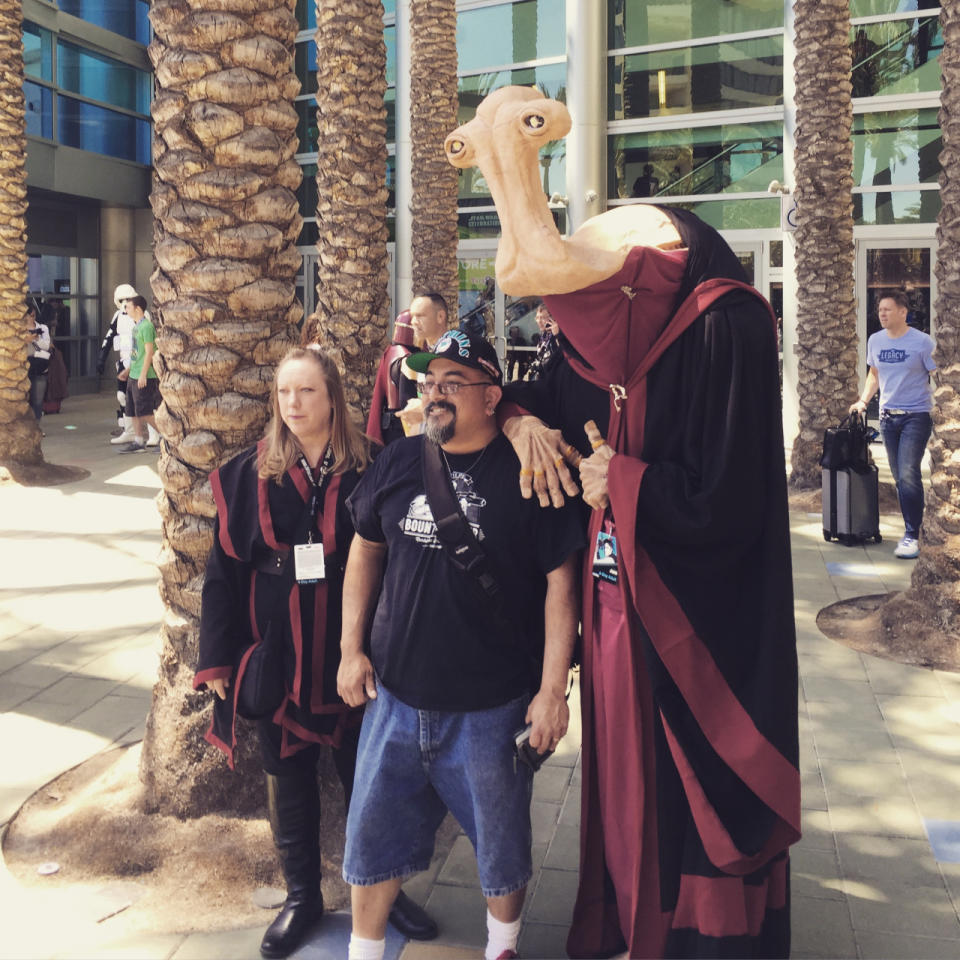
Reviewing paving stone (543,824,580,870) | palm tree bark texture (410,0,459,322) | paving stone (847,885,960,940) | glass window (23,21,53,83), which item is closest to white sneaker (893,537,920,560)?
palm tree bark texture (410,0,459,322)

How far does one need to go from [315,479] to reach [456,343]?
0.70 meters

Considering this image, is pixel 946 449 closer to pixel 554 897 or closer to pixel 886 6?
pixel 554 897

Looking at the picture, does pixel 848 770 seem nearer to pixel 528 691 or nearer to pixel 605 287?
pixel 528 691

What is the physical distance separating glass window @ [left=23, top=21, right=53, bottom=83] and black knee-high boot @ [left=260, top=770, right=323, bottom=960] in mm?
21814

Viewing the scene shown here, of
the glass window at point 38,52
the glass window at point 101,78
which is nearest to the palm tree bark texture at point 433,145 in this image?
the glass window at point 38,52

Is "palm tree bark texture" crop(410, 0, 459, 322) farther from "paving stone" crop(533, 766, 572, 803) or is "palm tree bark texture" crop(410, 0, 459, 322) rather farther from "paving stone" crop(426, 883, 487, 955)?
"paving stone" crop(426, 883, 487, 955)

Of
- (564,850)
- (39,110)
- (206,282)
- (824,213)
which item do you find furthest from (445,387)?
(39,110)

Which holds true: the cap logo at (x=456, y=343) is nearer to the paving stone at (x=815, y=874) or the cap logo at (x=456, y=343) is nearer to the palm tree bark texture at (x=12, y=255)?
the paving stone at (x=815, y=874)

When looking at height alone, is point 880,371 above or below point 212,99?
below

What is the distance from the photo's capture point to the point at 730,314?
2.66 meters

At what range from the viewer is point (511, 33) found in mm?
21203

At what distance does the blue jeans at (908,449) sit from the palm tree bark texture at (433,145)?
4.34 metres

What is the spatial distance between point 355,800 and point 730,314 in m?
1.64

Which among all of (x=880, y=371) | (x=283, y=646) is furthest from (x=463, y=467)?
(x=880, y=371)
